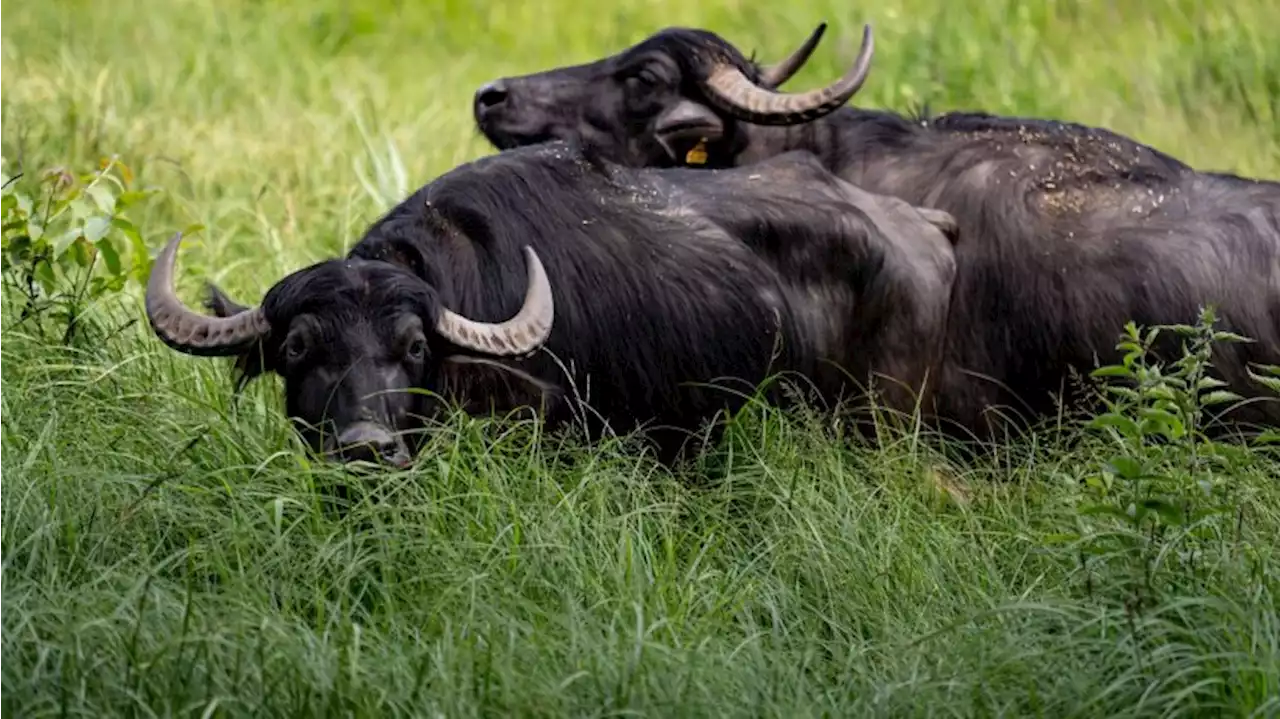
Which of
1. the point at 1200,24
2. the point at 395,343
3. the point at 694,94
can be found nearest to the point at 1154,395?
the point at 395,343

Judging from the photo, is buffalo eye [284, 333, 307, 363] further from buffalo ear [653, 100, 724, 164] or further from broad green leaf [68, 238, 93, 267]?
buffalo ear [653, 100, 724, 164]

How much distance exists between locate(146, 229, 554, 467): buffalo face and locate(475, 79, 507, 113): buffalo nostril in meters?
2.01

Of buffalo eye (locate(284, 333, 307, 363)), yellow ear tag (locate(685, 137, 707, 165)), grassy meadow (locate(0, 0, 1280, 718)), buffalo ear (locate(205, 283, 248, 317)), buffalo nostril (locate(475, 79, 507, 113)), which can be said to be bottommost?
grassy meadow (locate(0, 0, 1280, 718))

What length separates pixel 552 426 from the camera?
251 inches

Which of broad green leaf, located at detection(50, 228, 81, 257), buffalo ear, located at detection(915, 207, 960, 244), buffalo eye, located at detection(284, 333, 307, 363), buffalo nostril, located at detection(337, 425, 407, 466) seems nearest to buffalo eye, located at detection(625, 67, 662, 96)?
buffalo ear, located at detection(915, 207, 960, 244)

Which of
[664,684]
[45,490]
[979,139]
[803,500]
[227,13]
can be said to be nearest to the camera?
[664,684]

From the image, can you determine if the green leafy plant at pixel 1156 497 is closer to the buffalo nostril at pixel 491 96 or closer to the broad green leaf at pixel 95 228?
the broad green leaf at pixel 95 228

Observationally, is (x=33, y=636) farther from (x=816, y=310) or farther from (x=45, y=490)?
(x=816, y=310)

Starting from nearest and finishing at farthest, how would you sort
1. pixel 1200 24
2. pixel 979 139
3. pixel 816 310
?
1. pixel 816 310
2. pixel 979 139
3. pixel 1200 24

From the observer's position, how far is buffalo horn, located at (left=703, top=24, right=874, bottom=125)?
25.4 ft

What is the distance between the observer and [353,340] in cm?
580

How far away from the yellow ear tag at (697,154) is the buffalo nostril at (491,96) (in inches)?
26.9

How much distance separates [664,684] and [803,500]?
1.42 m

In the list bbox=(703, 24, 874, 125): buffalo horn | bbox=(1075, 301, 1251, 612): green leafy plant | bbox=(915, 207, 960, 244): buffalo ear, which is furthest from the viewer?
bbox=(703, 24, 874, 125): buffalo horn
